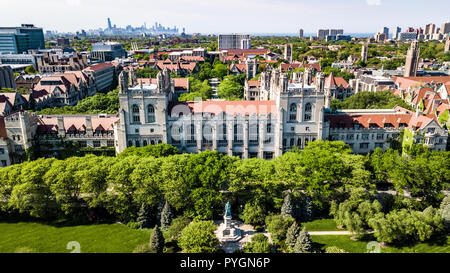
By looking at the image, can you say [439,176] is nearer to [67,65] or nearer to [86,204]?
[86,204]

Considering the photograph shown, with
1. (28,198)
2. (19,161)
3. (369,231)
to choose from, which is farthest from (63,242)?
(369,231)

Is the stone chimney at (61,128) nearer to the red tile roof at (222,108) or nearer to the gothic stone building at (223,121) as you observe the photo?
the gothic stone building at (223,121)

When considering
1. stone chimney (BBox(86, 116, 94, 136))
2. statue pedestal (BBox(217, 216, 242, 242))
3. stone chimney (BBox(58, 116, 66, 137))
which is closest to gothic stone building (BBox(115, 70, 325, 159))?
stone chimney (BBox(86, 116, 94, 136))

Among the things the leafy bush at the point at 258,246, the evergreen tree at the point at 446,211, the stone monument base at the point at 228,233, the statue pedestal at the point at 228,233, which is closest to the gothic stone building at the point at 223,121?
the statue pedestal at the point at 228,233

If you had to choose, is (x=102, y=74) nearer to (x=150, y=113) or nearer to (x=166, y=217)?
(x=150, y=113)

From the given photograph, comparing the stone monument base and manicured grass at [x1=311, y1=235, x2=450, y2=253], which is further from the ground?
the stone monument base

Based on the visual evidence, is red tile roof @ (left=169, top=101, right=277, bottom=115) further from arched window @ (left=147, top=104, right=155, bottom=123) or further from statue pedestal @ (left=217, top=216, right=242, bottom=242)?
statue pedestal @ (left=217, top=216, right=242, bottom=242)

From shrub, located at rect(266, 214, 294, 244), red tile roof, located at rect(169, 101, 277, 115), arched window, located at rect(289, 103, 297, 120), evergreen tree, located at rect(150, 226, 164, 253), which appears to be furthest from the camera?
arched window, located at rect(289, 103, 297, 120)
